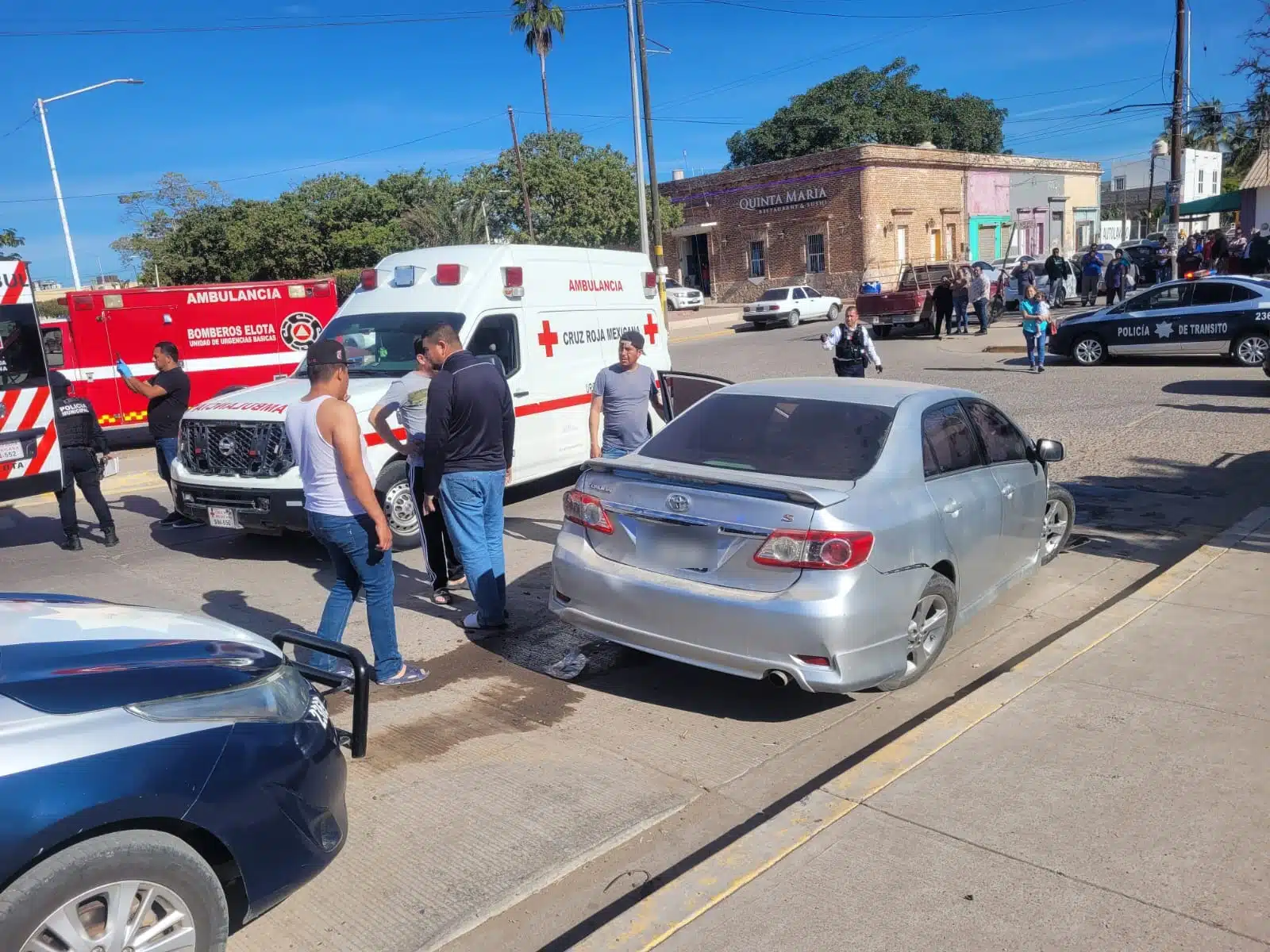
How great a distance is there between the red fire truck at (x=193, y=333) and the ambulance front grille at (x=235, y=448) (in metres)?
6.42

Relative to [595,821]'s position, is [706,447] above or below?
above

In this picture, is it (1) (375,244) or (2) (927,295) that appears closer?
(2) (927,295)

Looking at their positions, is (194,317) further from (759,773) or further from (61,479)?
(759,773)

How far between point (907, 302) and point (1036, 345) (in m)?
8.70

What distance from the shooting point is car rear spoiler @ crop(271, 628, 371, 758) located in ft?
12.3

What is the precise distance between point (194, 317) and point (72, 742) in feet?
47.6

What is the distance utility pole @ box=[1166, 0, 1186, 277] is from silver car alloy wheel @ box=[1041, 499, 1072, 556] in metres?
20.2

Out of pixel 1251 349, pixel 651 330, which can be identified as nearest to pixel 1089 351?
pixel 1251 349

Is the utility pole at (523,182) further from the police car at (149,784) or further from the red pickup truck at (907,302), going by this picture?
the police car at (149,784)

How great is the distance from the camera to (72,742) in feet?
8.63

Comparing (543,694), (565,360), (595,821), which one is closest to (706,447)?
(543,694)

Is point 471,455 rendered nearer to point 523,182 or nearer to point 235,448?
point 235,448

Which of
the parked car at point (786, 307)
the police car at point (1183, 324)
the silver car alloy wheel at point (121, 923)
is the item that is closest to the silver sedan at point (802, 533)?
the silver car alloy wheel at point (121, 923)

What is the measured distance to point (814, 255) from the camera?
46188 mm
